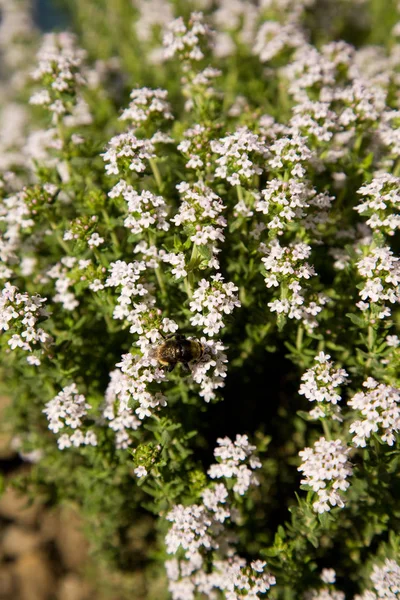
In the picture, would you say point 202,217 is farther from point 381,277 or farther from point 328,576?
point 328,576

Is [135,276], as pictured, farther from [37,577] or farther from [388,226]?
[37,577]

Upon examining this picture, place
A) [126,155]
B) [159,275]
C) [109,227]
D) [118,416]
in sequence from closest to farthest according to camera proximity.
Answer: [126,155] → [118,416] → [159,275] → [109,227]

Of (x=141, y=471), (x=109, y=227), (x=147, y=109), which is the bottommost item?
(x=141, y=471)

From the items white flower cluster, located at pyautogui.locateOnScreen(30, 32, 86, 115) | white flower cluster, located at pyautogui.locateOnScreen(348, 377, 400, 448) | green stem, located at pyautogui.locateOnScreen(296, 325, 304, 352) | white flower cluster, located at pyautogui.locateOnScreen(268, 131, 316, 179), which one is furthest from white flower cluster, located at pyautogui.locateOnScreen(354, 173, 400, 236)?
white flower cluster, located at pyautogui.locateOnScreen(30, 32, 86, 115)

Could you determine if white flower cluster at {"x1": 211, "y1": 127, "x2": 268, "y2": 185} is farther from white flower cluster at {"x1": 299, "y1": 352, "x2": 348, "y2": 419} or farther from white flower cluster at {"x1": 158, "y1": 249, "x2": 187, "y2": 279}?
white flower cluster at {"x1": 299, "y1": 352, "x2": 348, "y2": 419}

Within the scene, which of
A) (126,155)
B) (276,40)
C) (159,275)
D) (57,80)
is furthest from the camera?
(276,40)

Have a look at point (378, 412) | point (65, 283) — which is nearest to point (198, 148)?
point (65, 283)

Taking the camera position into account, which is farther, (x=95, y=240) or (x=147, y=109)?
(x=147, y=109)
